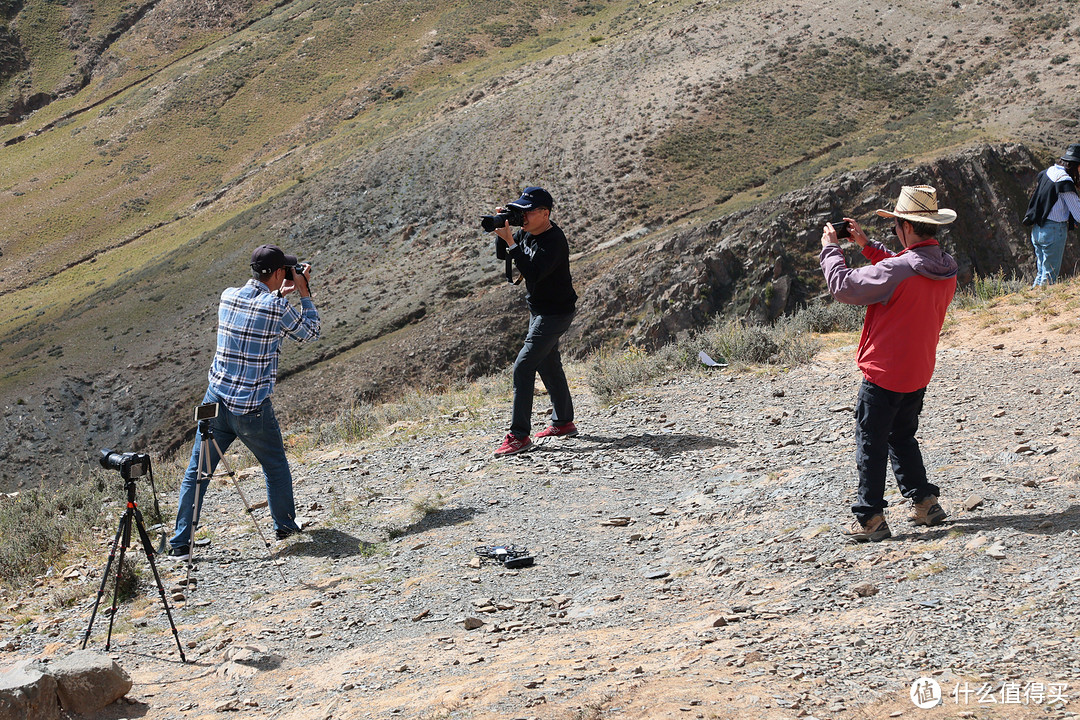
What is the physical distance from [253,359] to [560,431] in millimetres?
3014

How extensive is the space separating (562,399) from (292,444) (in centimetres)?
450

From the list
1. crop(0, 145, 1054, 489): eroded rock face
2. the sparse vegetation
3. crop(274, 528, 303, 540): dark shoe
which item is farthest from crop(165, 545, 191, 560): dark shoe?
crop(0, 145, 1054, 489): eroded rock face

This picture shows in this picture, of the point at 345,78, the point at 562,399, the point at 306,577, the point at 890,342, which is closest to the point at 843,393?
the point at 562,399

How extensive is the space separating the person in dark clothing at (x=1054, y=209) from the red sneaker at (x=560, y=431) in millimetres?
6119

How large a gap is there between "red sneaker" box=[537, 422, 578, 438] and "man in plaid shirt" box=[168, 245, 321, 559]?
2.57 metres

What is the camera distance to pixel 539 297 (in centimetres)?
748

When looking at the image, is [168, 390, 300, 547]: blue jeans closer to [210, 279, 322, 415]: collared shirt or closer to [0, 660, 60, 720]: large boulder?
[210, 279, 322, 415]: collared shirt

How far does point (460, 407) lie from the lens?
34.2 ft

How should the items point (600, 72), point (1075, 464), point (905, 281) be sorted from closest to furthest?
point (905, 281), point (1075, 464), point (600, 72)

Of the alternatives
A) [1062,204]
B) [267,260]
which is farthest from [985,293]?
[267,260]

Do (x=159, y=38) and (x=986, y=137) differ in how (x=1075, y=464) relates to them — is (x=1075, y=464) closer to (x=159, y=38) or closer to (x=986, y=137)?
(x=986, y=137)

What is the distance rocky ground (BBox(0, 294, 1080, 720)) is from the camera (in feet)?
11.6

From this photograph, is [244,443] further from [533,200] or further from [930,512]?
[930,512]

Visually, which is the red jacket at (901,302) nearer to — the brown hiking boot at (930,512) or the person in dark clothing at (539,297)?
the brown hiking boot at (930,512)
